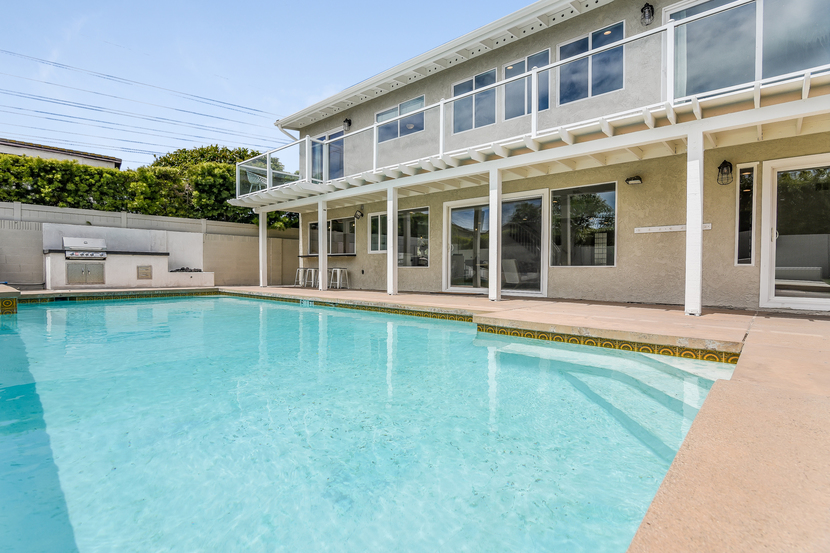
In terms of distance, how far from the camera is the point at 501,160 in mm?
6676

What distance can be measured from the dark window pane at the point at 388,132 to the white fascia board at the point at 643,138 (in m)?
1.75

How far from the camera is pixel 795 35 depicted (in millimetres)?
4277

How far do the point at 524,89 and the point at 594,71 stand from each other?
108 cm

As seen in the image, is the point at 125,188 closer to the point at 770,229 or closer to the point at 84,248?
the point at 84,248

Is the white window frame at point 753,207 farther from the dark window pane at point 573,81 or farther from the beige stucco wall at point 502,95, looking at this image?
the dark window pane at point 573,81

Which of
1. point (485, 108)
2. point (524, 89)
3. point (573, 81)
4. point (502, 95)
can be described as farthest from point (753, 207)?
point (485, 108)

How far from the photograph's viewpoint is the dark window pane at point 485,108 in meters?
7.30

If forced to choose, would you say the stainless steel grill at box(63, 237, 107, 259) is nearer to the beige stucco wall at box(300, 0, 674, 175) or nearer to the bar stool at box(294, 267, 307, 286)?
the bar stool at box(294, 267, 307, 286)

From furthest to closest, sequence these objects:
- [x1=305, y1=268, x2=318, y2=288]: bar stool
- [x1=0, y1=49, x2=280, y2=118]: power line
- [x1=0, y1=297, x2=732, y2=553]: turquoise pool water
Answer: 1. [x1=0, y1=49, x2=280, y2=118]: power line
2. [x1=305, y1=268, x2=318, y2=288]: bar stool
3. [x1=0, y1=297, x2=732, y2=553]: turquoise pool water

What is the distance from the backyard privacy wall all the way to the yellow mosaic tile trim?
3.69 metres

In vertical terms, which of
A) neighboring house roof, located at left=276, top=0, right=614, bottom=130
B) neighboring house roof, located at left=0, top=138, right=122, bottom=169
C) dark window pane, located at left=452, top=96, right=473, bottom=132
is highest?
neighboring house roof, located at left=0, top=138, right=122, bottom=169

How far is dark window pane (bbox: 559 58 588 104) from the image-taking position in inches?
245

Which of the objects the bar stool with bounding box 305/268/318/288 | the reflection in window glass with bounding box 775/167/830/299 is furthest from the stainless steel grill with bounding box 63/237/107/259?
the reflection in window glass with bounding box 775/167/830/299

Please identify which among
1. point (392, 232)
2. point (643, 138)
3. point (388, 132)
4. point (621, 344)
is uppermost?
point (388, 132)
